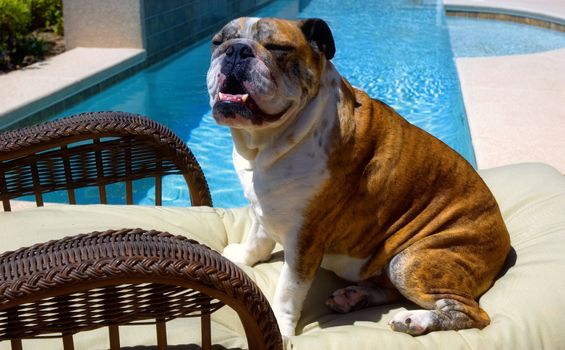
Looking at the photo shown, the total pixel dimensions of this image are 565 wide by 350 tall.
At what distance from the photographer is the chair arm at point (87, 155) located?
2895 mm

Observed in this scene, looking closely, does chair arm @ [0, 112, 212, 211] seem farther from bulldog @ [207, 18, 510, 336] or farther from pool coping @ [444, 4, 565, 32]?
pool coping @ [444, 4, 565, 32]

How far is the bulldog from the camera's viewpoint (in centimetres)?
221

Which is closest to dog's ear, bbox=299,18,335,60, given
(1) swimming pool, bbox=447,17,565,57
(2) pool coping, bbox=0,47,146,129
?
(2) pool coping, bbox=0,47,146,129

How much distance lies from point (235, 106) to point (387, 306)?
103 centimetres

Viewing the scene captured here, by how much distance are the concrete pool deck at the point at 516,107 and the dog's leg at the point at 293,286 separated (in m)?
2.55

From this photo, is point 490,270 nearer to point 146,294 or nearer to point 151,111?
point 146,294

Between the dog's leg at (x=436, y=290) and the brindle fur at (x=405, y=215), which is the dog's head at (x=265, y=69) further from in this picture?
the dog's leg at (x=436, y=290)

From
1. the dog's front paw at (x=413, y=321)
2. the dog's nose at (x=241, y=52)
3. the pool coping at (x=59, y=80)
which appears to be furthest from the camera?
the pool coping at (x=59, y=80)

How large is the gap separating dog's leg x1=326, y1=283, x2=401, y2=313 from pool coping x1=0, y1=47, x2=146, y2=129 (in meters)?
4.20

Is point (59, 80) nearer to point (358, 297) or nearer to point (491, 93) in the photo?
point (491, 93)

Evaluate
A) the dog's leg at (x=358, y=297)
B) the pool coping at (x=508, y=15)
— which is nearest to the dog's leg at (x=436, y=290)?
the dog's leg at (x=358, y=297)

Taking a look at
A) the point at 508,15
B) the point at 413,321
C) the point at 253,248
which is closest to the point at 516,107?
the point at 253,248

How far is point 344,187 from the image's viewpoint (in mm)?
2412

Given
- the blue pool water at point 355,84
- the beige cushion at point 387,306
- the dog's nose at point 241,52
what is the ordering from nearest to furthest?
the dog's nose at point 241,52 < the beige cushion at point 387,306 < the blue pool water at point 355,84
